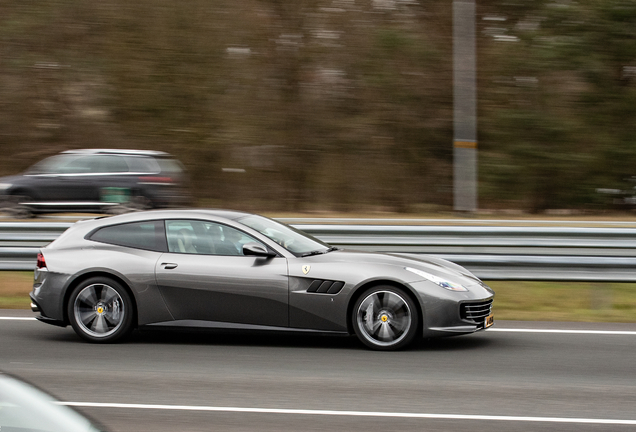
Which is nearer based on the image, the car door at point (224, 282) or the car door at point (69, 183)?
the car door at point (224, 282)

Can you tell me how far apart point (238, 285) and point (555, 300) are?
463 centimetres

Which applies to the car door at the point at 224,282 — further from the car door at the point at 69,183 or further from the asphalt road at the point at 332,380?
the car door at the point at 69,183

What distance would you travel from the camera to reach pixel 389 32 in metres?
21.3

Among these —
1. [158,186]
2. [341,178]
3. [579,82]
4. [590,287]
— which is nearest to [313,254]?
[590,287]

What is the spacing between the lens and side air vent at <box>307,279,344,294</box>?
742cm

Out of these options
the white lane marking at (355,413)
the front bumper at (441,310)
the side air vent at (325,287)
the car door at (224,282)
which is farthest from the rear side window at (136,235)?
the front bumper at (441,310)

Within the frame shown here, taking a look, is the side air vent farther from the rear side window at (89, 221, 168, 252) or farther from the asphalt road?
the rear side window at (89, 221, 168, 252)

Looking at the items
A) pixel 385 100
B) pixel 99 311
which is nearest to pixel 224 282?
pixel 99 311

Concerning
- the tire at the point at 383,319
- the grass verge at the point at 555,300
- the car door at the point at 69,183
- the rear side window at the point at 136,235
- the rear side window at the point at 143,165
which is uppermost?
the rear side window at the point at 143,165

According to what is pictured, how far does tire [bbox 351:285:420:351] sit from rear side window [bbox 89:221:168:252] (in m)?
1.94

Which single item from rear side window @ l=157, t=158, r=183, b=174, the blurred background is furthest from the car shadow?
the blurred background

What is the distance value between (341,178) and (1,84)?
10649mm

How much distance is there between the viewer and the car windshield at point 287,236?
7.77 metres

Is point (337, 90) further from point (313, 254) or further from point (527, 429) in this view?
point (527, 429)
